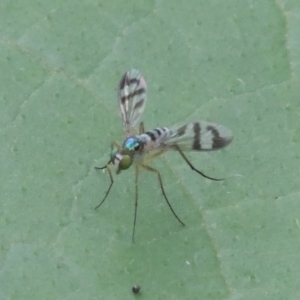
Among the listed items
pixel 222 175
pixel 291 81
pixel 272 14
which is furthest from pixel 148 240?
pixel 272 14

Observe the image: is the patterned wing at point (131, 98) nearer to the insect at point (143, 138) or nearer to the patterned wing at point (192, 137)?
the insect at point (143, 138)

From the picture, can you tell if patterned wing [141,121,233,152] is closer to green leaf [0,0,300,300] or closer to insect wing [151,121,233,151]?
insect wing [151,121,233,151]

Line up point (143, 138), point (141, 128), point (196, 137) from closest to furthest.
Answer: point (196, 137) → point (143, 138) → point (141, 128)

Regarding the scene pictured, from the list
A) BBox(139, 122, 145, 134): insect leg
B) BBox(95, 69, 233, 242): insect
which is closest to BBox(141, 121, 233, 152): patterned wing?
BBox(95, 69, 233, 242): insect

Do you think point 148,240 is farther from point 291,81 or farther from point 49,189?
point 291,81

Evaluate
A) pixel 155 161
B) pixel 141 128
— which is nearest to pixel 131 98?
pixel 141 128

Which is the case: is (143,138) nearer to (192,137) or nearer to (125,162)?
(125,162)
